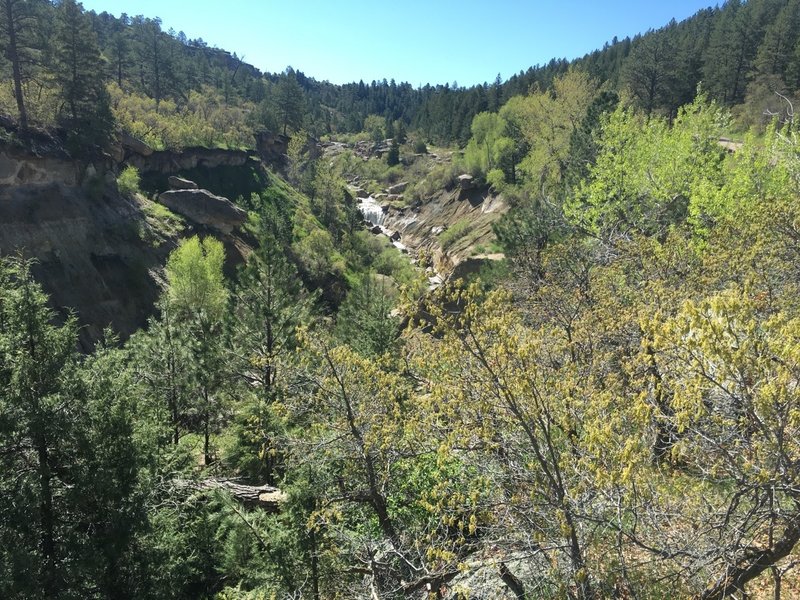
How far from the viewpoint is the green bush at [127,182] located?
44812 mm

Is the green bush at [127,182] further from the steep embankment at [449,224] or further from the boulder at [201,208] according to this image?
the steep embankment at [449,224]

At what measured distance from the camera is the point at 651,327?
5.29 metres

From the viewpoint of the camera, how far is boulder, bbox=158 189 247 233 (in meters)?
49.9

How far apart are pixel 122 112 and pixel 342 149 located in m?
81.6

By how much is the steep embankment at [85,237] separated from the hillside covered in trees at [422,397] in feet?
0.76

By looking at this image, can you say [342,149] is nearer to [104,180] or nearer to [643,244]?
[104,180]

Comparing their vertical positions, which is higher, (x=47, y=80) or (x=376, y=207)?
(x=47, y=80)

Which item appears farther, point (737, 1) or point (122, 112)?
point (737, 1)

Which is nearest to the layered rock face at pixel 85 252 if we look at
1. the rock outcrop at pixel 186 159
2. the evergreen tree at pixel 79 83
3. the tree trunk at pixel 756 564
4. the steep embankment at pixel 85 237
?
the steep embankment at pixel 85 237

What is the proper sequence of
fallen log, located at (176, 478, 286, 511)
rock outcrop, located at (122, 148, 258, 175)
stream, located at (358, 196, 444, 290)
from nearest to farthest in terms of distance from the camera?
fallen log, located at (176, 478, 286, 511), rock outcrop, located at (122, 148, 258, 175), stream, located at (358, 196, 444, 290)

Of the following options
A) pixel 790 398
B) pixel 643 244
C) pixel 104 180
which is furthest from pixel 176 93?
pixel 790 398

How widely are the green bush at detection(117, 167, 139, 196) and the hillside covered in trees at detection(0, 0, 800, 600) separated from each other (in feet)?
1.38

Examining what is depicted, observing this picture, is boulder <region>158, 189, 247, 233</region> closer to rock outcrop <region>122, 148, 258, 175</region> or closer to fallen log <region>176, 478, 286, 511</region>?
rock outcrop <region>122, 148, 258, 175</region>

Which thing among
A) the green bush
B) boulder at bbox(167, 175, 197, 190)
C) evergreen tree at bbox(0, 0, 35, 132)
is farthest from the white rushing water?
evergreen tree at bbox(0, 0, 35, 132)
